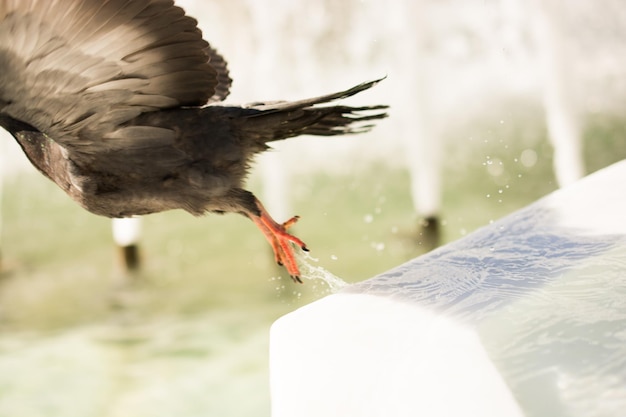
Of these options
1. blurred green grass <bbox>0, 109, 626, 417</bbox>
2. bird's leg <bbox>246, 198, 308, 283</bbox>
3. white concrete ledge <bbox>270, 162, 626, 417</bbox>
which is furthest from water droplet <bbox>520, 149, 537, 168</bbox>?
bird's leg <bbox>246, 198, 308, 283</bbox>

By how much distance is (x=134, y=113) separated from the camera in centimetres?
175

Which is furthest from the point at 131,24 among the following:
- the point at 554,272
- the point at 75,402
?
the point at 75,402

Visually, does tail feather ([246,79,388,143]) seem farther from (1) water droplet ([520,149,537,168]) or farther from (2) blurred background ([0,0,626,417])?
(1) water droplet ([520,149,537,168])

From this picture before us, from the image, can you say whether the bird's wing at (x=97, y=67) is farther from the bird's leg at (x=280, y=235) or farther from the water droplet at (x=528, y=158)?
the water droplet at (x=528, y=158)

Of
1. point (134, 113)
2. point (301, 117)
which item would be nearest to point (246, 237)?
point (301, 117)

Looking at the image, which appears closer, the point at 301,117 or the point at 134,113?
the point at 134,113

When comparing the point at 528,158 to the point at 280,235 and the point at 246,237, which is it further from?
the point at 280,235

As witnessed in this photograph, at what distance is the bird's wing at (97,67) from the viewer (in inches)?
59.6

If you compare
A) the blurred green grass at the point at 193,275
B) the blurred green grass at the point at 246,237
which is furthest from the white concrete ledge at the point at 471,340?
the blurred green grass at the point at 246,237

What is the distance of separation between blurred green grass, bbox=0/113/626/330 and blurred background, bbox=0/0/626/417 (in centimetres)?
2

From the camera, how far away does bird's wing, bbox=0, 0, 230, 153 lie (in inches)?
59.6

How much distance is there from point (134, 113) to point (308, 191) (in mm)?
3897

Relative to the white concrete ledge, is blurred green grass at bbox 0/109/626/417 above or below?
above

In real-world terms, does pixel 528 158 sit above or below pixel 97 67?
above
